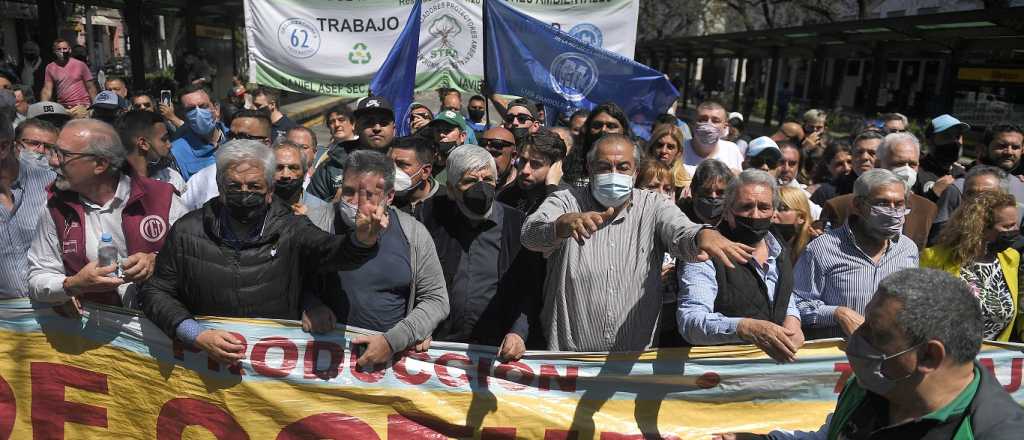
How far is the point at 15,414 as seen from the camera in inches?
141

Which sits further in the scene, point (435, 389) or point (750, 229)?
point (435, 389)

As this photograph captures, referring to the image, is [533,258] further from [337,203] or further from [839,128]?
[839,128]

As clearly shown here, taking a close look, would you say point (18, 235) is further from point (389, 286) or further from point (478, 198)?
point (478, 198)

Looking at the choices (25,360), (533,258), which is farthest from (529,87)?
(25,360)

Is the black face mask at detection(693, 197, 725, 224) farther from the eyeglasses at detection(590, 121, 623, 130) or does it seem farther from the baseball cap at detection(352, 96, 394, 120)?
the baseball cap at detection(352, 96, 394, 120)

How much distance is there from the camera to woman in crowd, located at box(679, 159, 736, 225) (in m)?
4.26

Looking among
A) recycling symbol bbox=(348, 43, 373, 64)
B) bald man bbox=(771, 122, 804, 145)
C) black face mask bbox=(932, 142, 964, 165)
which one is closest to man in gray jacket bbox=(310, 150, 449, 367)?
recycling symbol bbox=(348, 43, 373, 64)

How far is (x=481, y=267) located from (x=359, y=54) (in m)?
3.39

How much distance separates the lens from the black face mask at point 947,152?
20.3 feet

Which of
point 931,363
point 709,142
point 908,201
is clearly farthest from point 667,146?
point 931,363

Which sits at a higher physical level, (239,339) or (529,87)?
(529,87)

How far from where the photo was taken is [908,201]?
4.82 metres

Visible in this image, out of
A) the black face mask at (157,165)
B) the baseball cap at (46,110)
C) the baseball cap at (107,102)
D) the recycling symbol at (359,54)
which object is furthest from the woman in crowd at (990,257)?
the baseball cap at (46,110)

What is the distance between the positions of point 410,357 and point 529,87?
301cm
